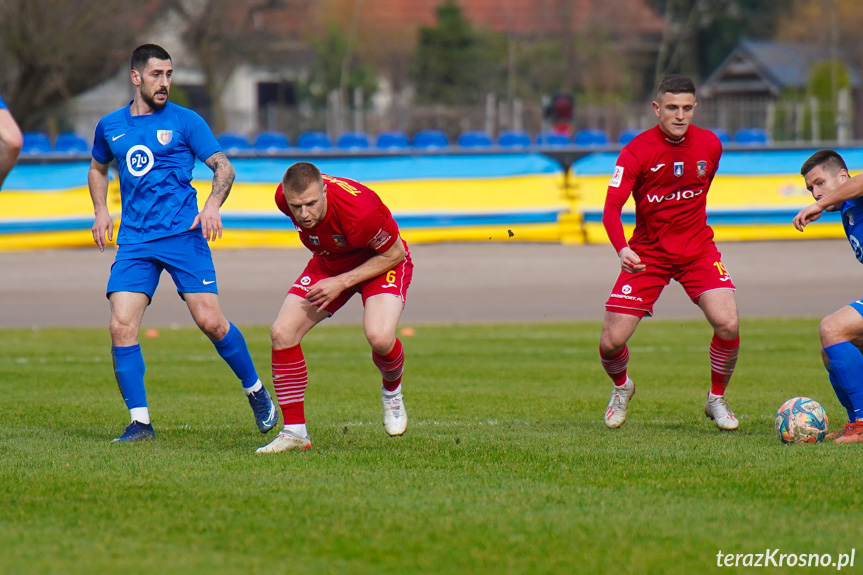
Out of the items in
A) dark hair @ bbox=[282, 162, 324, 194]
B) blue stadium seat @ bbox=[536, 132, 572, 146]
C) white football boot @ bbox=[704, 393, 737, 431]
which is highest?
dark hair @ bbox=[282, 162, 324, 194]

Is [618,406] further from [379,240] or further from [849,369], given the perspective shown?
[379,240]

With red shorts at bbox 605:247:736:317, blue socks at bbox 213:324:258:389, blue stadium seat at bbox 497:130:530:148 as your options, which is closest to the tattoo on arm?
blue socks at bbox 213:324:258:389

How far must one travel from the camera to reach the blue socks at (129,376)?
7.17m

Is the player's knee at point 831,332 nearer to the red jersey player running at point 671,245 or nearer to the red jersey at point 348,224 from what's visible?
the red jersey player running at point 671,245

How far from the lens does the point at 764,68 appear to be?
2153 inches

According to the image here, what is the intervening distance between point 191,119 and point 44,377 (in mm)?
4143

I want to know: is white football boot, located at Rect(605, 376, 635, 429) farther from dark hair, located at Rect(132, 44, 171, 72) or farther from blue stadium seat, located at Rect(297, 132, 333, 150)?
blue stadium seat, located at Rect(297, 132, 333, 150)

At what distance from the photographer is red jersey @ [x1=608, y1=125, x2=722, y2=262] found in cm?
761

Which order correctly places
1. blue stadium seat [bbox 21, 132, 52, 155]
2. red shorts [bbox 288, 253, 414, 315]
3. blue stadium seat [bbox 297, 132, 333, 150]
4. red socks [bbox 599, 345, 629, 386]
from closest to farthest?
red shorts [bbox 288, 253, 414, 315] < red socks [bbox 599, 345, 629, 386] < blue stadium seat [bbox 21, 132, 52, 155] < blue stadium seat [bbox 297, 132, 333, 150]

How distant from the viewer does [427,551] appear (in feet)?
14.9

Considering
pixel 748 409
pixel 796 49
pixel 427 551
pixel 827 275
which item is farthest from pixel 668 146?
pixel 796 49

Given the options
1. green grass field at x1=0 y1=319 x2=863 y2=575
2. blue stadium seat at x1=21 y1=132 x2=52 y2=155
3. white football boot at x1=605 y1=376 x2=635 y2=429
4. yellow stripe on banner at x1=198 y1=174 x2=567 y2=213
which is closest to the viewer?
green grass field at x1=0 y1=319 x2=863 y2=575

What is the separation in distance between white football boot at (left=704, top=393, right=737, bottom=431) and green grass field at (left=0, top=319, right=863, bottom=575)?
0.28 ft

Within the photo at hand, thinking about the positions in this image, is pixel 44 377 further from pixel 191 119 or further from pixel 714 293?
pixel 714 293
